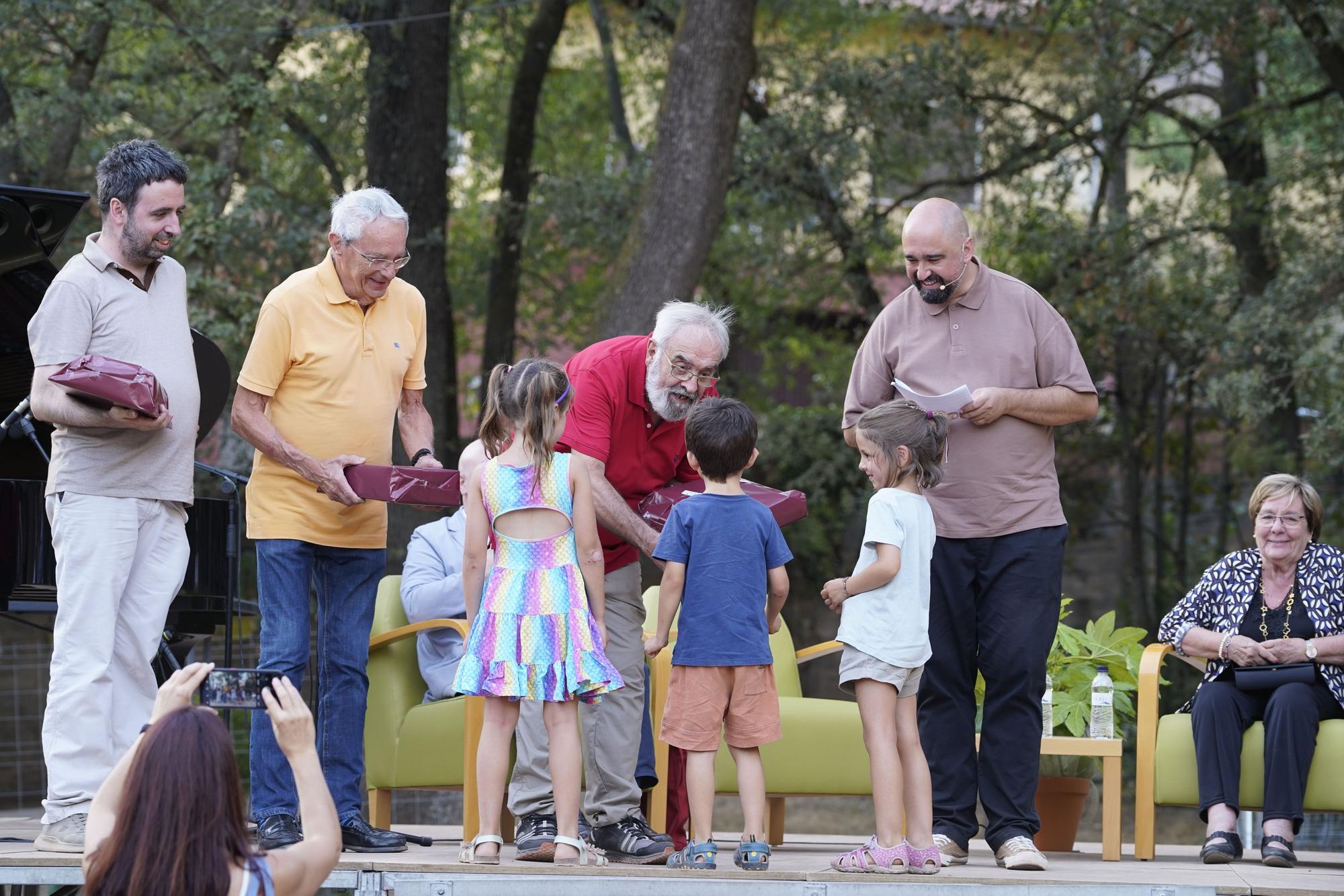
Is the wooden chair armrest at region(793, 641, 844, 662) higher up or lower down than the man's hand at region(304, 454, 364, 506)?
lower down

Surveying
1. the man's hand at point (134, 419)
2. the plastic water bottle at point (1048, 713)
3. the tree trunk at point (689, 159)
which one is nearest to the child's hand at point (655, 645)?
the man's hand at point (134, 419)

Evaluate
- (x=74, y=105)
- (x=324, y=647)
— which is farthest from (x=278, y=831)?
(x=74, y=105)

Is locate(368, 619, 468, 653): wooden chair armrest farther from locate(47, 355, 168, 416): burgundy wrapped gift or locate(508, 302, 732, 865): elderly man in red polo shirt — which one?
locate(47, 355, 168, 416): burgundy wrapped gift

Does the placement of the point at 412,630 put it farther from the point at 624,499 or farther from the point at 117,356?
the point at 117,356

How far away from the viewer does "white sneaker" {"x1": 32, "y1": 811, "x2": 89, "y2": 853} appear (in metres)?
3.75

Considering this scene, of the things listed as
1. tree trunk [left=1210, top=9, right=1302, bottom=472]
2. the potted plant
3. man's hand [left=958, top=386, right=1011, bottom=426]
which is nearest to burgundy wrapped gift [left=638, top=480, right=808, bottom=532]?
man's hand [left=958, top=386, right=1011, bottom=426]

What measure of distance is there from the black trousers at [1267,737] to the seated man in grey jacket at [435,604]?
A: 239cm

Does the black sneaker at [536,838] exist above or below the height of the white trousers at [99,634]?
below

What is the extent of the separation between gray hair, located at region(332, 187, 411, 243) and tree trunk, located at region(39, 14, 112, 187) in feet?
19.1

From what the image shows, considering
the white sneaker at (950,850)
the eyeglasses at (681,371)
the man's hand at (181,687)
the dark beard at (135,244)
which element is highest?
the dark beard at (135,244)

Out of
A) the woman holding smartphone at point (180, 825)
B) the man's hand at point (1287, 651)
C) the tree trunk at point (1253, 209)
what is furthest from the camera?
the tree trunk at point (1253, 209)

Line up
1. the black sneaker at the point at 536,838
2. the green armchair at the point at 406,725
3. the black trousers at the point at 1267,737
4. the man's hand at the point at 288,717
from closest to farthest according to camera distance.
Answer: the man's hand at the point at 288,717, the black sneaker at the point at 536,838, the black trousers at the point at 1267,737, the green armchair at the point at 406,725

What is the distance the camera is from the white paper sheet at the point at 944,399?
4195 mm

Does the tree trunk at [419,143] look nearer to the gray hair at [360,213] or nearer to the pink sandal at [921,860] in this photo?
the gray hair at [360,213]
